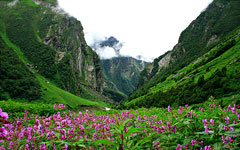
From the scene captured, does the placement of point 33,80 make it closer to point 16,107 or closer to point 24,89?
point 24,89

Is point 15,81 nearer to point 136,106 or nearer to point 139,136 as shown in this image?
point 136,106

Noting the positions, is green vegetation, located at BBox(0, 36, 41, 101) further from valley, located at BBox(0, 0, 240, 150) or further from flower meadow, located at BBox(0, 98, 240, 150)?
flower meadow, located at BBox(0, 98, 240, 150)

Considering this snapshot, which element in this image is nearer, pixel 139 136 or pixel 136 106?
pixel 139 136

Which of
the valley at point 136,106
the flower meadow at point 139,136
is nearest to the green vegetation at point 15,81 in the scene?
the valley at point 136,106

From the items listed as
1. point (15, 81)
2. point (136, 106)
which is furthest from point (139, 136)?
point (15, 81)

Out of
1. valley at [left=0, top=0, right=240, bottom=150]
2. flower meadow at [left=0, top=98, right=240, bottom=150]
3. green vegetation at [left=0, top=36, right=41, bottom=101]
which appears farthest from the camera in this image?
green vegetation at [left=0, top=36, right=41, bottom=101]

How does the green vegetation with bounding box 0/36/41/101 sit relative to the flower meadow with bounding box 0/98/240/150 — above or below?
above

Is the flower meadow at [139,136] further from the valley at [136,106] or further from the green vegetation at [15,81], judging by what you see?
the green vegetation at [15,81]

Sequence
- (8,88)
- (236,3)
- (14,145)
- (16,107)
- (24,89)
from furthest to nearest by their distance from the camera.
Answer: (236,3), (24,89), (8,88), (16,107), (14,145)

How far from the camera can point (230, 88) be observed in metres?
42.8

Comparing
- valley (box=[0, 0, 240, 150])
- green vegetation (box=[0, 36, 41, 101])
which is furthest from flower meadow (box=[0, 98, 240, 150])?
green vegetation (box=[0, 36, 41, 101])

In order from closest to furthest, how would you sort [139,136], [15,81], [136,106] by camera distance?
[139,136], [136,106], [15,81]

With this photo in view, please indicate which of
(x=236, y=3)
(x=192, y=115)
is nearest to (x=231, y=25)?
(x=236, y=3)

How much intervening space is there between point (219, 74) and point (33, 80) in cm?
14856
